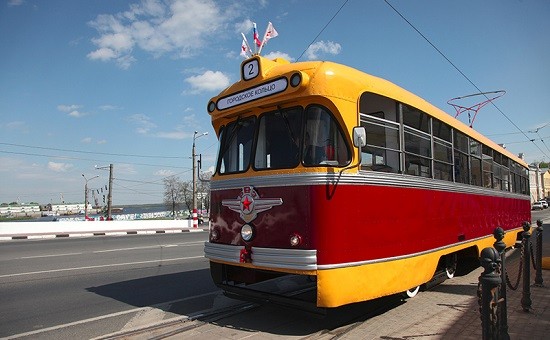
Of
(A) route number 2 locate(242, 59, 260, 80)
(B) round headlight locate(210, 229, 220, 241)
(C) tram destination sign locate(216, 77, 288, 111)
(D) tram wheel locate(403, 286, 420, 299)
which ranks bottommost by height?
(D) tram wheel locate(403, 286, 420, 299)

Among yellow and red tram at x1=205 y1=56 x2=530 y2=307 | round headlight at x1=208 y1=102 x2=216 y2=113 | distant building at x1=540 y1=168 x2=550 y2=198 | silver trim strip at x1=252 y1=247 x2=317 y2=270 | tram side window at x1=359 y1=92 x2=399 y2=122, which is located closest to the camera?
silver trim strip at x1=252 y1=247 x2=317 y2=270

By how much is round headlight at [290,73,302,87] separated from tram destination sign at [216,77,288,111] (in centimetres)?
9

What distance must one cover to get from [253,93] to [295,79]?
0.76 meters

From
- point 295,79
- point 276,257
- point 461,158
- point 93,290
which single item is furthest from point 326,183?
point 93,290

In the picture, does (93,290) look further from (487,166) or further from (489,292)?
(487,166)

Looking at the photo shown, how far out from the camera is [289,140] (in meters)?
5.06

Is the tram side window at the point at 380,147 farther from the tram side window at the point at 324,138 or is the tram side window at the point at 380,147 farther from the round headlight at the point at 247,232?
the round headlight at the point at 247,232

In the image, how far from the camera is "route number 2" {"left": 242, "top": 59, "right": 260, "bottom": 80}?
5510 mm

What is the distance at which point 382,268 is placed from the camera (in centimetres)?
510

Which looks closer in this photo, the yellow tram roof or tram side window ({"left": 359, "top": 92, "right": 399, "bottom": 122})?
the yellow tram roof

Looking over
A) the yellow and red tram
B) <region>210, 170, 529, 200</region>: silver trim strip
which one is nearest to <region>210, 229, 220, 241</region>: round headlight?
the yellow and red tram

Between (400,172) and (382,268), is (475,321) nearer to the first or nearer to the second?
(382,268)

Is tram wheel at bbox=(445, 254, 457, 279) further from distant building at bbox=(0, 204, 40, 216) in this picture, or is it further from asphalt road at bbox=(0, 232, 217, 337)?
distant building at bbox=(0, 204, 40, 216)

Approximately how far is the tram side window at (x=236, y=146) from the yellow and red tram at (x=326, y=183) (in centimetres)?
2
